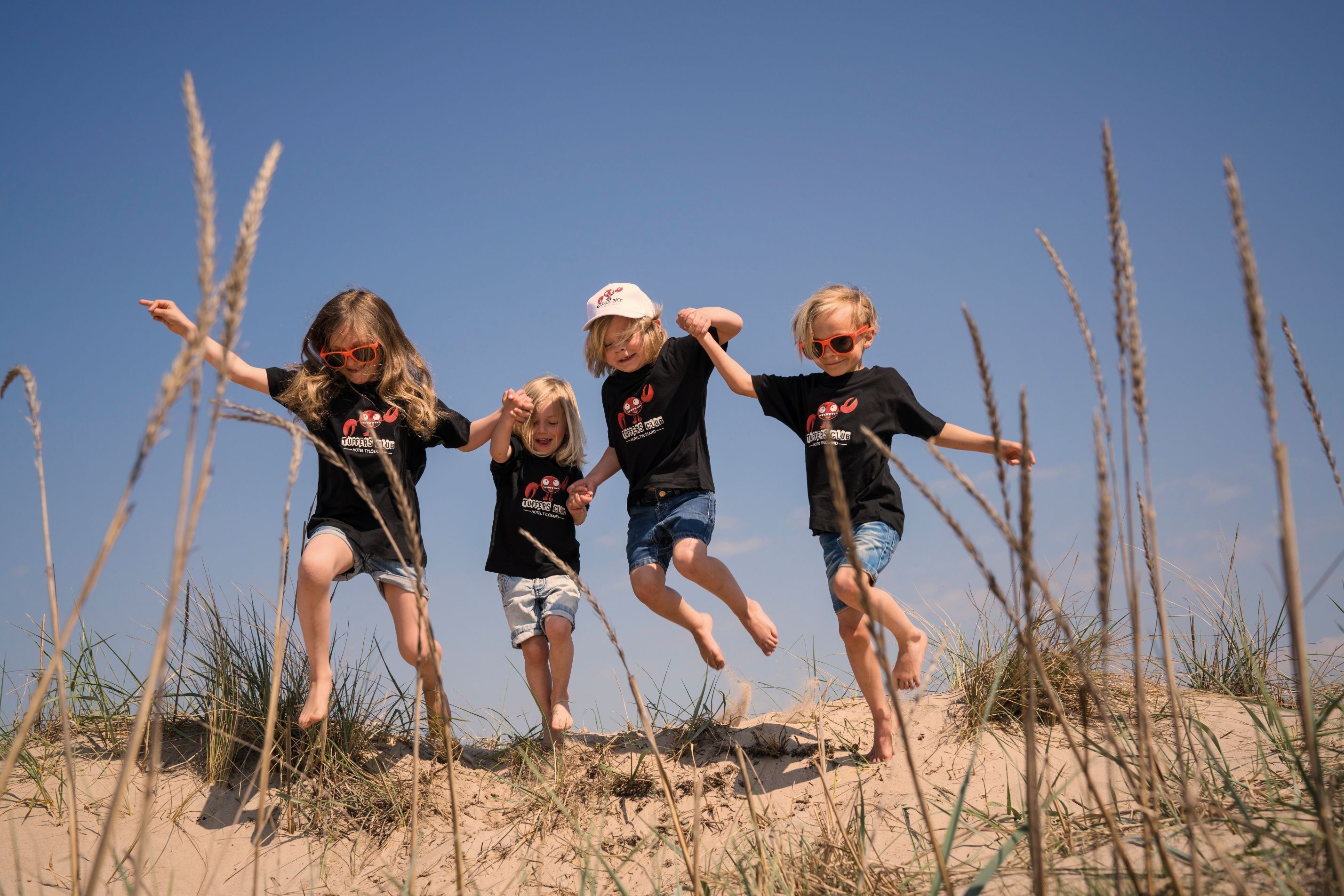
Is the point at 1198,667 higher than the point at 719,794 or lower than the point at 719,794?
higher

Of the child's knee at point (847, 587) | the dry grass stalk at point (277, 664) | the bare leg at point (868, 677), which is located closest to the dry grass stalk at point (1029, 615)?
the dry grass stalk at point (277, 664)

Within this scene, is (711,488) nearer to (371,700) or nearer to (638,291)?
(638,291)

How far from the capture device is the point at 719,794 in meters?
4.05

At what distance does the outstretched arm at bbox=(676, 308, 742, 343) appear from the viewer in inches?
189

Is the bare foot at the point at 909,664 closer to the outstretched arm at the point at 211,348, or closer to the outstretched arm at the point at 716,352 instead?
the outstretched arm at the point at 716,352

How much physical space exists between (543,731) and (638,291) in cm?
260

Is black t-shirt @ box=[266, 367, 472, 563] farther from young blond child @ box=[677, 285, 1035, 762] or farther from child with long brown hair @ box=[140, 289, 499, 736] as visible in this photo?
young blond child @ box=[677, 285, 1035, 762]

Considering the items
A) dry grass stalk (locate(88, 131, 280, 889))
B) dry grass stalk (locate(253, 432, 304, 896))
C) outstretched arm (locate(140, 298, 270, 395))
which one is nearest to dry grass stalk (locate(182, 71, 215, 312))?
dry grass stalk (locate(88, 131, 280, 889))

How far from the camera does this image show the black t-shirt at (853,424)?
4.22m

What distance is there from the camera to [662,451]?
4.85 meters

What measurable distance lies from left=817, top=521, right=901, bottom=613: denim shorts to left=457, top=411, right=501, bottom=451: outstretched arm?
6.65ft

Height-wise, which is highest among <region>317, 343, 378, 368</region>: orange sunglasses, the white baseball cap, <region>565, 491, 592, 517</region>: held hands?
the white baseball cap

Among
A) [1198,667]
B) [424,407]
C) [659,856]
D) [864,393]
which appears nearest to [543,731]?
[659,856]

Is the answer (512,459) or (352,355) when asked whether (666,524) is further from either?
(352,355)
